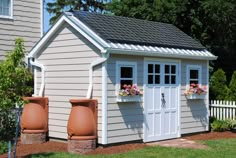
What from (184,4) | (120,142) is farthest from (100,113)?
(184,4)

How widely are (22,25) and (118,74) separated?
495cm

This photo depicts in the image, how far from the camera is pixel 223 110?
52.3ft

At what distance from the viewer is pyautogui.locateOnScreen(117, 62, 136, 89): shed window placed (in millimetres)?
11664

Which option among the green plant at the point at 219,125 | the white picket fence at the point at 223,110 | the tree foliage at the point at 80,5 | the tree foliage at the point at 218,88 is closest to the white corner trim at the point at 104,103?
the green plant at the point at 219,125

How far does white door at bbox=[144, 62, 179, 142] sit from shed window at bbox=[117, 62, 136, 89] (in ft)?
1.67

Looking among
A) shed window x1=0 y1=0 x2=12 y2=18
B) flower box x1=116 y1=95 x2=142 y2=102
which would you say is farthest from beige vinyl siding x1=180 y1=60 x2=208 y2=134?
shed window x1=0 y1=0 x2=12 y2=18

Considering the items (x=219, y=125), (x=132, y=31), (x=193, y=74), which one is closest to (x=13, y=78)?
(x=132, y=31)

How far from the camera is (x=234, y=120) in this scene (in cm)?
1532

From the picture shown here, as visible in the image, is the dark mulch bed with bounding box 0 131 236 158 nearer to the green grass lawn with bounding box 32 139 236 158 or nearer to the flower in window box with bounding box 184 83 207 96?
the green grass lawn with bounding box 32 139 236 158

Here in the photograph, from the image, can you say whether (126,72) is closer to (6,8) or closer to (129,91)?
(129,91)

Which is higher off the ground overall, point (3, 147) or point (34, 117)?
point (34, 117)

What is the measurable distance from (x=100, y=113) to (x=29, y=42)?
499 centimetres

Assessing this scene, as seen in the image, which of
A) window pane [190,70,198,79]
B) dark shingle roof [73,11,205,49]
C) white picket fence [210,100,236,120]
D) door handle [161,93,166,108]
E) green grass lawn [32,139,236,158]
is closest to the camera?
green grass lawn [32,139,236,158]

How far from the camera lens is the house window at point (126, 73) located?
11.7 meters
